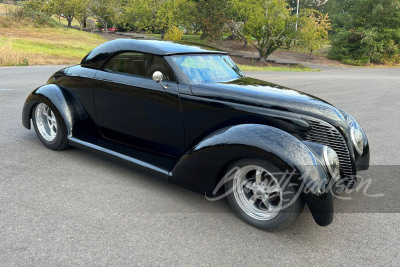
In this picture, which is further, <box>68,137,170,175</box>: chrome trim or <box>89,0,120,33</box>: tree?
<box>89,0,120,33</box>: tree

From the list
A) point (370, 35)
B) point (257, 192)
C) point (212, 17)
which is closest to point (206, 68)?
point (257, 192)

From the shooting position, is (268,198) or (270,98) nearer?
(268,198)

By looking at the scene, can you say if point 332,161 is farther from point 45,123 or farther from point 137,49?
point 45,123

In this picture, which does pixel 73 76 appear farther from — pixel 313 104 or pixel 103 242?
pixel 313 104

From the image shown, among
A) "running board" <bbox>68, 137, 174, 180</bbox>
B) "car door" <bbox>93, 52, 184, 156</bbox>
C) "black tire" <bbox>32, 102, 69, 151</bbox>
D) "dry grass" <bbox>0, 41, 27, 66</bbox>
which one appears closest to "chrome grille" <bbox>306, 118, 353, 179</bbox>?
"car door" <bbox>93, 52, 184, 156</bbox>

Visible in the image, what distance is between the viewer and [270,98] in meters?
3.10

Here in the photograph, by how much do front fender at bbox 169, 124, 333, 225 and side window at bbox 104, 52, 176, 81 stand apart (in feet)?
3.15

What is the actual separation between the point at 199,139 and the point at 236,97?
57 centimetres

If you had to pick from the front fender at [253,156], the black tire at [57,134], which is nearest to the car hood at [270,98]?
the front fender at [253,156]

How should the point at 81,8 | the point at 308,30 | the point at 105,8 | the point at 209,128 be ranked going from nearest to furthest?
the point at 209,128, the point at 308,30, the point at 81,8, the point at 105,8

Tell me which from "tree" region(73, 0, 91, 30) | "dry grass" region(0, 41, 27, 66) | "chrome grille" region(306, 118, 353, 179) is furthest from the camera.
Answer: "tree" region(73, 0, 91, 30)

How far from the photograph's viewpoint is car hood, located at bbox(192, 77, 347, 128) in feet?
9.94

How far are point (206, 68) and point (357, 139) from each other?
1817mm

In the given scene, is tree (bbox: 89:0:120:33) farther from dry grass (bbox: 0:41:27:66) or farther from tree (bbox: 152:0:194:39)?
dry grass (bbox: 0:41:27:66)
